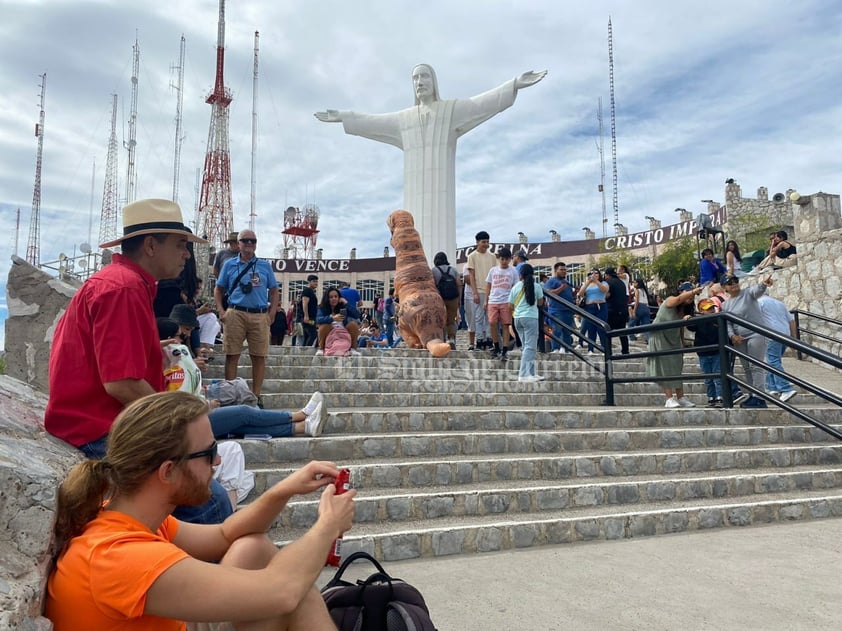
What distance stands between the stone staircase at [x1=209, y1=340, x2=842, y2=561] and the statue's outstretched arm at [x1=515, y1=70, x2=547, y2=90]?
8.79 meters

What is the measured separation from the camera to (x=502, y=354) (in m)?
7.69

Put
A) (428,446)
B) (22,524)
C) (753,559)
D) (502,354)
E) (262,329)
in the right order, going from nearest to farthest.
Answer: (22,524)
(753,559)
(428,446)
(262,329)
(502,354)

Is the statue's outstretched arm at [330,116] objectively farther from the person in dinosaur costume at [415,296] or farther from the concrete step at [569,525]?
the concrete step at [569,525]

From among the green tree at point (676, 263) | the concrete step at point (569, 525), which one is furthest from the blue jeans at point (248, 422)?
the green tree at point (676, 263)

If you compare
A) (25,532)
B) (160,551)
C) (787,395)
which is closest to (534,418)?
(787,395)

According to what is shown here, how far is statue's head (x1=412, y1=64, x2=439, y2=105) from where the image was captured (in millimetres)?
13781

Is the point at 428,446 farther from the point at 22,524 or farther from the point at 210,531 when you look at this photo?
the point at 22,524

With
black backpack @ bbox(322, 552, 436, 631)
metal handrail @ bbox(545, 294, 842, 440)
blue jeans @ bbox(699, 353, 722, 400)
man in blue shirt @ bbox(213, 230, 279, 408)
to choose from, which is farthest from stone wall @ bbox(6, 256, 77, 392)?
blue jeans @ bbox(699, 353, 722, 400)

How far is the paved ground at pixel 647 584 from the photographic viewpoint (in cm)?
246

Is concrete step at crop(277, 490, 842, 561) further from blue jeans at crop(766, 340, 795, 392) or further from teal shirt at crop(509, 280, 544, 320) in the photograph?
blue jeans at crop(766, 340, 795, 392)

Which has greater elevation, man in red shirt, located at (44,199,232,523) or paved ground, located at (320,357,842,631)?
man in red shirt, located at (44,199,232,523)

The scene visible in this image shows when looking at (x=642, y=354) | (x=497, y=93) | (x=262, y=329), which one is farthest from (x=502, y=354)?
(x=497, y=93)

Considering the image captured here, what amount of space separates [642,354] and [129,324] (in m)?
5.26

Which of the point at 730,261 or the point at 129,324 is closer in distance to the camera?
the point at 129,324
